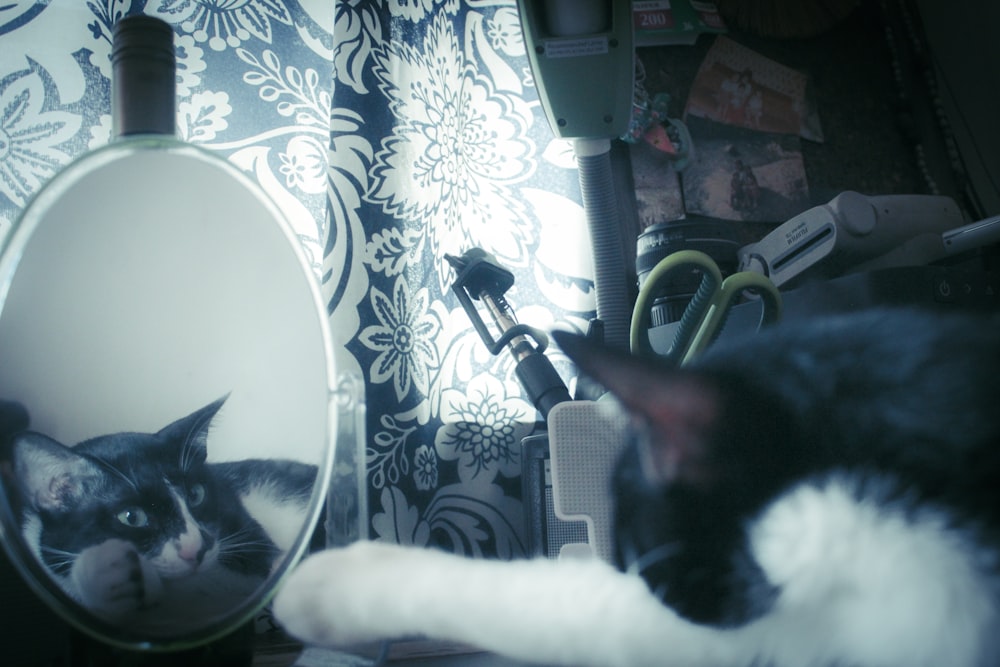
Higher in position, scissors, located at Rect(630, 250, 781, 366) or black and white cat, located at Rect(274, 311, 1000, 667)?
scissors, located at Rect(630, 250, 781, 366)

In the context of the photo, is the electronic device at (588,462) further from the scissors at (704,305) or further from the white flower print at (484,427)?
the white flower print at (484,427)

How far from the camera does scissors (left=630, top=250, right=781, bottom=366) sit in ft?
2.35

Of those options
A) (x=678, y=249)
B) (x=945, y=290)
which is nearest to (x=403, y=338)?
(x=678, y=249)

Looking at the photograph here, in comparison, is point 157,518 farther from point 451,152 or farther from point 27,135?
point 451,152

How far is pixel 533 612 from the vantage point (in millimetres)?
516

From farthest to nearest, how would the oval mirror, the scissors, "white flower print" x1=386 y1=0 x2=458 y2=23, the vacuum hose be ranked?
"white flower print" x1=386 y1=0 x2=458 y2=23, the vacuum hose, the scissors, the oval mirror

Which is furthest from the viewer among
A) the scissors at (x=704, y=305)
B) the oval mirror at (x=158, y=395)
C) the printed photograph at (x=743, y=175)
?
the printed photograph at (x=743, y=175)

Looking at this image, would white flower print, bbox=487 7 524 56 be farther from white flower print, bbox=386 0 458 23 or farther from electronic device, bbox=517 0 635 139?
electronic device, bbox=517 0 635 139

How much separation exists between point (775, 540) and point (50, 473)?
1.76 feet

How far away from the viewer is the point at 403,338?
0.88 meters

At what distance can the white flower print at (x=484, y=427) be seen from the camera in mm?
911

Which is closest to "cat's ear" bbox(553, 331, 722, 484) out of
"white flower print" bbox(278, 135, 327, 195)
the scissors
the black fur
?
the black fur

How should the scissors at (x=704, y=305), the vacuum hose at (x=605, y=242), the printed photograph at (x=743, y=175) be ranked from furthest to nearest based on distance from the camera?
the printed photograph at (x=743, y=175), the vacuum hose at (x=605, y=242), the scissors at (x=704, y=305)

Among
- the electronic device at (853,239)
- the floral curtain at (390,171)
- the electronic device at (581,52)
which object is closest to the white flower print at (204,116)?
the floral curtain at (390,171)
